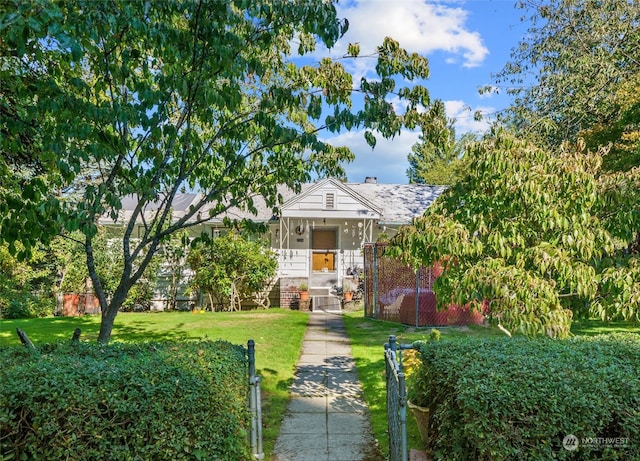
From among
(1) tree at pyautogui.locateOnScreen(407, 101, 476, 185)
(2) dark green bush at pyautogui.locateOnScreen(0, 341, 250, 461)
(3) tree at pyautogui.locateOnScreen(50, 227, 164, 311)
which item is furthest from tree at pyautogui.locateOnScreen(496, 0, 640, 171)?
(3) tree at pyautogui.locateOnScreen(50, 227, 164, 311)

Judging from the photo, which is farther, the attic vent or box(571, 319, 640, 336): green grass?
the attic vent

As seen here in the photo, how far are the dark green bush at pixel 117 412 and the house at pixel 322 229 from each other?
13.5m

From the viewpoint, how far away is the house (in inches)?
688

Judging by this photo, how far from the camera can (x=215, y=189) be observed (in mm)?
5547

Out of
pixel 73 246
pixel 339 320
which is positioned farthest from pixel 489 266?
pixel 73 246

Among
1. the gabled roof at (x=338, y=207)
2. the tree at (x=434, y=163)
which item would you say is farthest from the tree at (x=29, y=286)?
the tree at (x=434, y=163)

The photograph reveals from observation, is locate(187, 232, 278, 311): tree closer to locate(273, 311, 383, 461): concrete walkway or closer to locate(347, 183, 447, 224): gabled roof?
locate(347, 183, 447, 224): gabled roof

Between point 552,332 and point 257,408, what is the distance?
309 cm

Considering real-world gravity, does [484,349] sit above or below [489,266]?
below

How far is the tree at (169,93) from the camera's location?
3.67 m

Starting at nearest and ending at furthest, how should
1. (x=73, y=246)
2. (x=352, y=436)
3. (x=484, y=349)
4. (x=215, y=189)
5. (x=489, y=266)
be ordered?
1. (x=484, y=349)
2. (x=489, y=266)
3. (x=352, y=436)
4. (x=215, y=189)
5. (x=73, y=246)

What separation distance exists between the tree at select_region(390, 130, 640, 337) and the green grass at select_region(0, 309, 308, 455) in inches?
104

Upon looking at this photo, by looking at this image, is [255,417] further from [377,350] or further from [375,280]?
[375,280]

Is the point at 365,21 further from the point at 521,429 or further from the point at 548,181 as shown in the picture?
the point at 521,429
